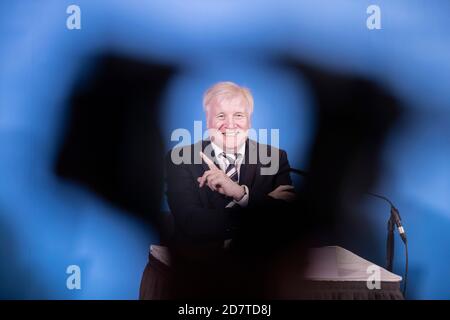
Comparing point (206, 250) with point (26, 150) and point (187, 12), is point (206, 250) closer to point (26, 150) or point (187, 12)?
point (26, 150)

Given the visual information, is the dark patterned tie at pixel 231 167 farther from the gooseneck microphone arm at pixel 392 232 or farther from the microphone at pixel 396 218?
the microphone at pixel 396 218

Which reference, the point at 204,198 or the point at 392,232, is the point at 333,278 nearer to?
the point at 392,232

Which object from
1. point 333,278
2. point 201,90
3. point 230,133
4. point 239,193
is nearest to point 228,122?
point 230,133

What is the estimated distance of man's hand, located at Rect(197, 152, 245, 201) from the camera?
248 cm

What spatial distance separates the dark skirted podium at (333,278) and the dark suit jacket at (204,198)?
169mm

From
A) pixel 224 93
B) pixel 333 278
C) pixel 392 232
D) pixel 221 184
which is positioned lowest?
pixel 333 278

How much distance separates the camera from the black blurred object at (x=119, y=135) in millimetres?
2490

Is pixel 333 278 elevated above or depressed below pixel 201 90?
below

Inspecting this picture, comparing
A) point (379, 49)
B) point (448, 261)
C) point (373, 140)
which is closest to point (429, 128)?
point (373, 140)

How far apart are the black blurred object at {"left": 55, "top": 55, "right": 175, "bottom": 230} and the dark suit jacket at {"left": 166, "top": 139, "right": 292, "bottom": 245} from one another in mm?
92

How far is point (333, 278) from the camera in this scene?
7.97ft

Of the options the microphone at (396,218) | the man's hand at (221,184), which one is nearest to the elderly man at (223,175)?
the man's hand at (221,184)

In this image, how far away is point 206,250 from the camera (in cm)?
246

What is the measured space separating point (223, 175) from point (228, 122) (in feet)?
0.83
